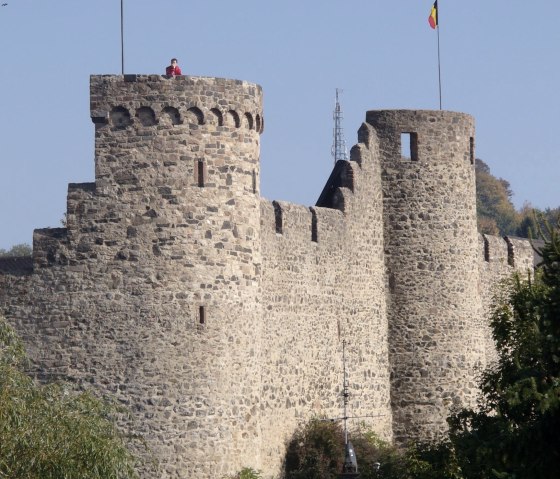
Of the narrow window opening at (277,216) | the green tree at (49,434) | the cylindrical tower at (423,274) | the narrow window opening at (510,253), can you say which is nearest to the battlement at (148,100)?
the narrow window opening at (277,216)

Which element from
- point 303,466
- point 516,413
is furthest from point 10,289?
point 516,413

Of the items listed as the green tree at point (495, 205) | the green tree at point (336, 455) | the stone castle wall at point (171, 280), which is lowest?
the green tree at point (336, 455)

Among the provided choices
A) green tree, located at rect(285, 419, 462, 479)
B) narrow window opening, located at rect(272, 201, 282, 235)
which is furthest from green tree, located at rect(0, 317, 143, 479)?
narrow window opening, located at rect(272, 201, 282, 235)

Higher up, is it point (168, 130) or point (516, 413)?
point (168, 130)

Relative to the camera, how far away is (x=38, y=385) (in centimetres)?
3644

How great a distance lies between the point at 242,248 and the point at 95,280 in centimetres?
257

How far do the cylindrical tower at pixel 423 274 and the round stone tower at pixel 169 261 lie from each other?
9224 millimetres

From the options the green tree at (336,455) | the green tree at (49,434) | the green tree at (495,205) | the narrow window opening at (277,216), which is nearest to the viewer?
the green tree at (49,434)

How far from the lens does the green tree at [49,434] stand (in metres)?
30.5

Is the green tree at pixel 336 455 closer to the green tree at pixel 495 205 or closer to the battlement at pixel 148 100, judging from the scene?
the battlement at pixel 148 100

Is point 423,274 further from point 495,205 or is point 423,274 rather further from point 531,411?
point 495,205

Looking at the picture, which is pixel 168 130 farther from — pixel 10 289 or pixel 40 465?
pixel 40 465

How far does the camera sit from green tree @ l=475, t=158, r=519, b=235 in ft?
436

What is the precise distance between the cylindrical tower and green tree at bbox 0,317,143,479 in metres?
13.4
